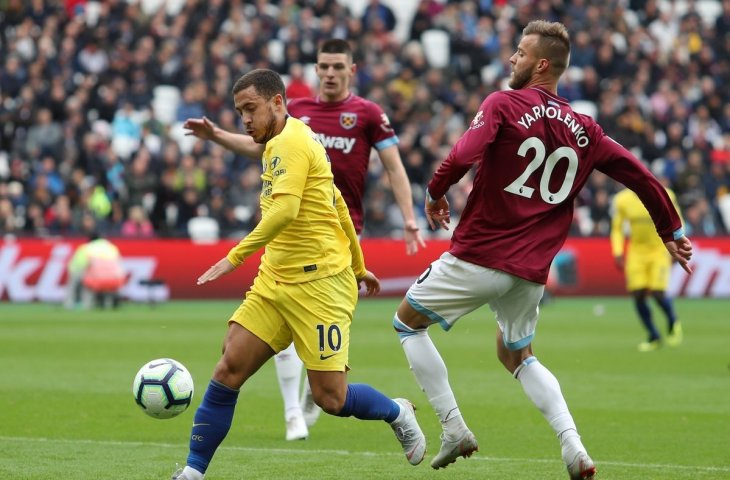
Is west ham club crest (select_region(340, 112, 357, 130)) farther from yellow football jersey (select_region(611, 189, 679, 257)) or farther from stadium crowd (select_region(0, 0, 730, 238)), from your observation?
stadium crowd (select_region(0, 0, 730, 238))

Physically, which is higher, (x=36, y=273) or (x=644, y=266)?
(x=644, y=266)

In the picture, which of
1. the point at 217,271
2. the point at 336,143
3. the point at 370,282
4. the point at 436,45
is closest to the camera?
the point at 217,271

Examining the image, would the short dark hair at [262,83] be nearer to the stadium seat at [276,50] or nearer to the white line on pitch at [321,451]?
the white line on pitch at [321,451]

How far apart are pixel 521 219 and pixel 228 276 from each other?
59.7ft

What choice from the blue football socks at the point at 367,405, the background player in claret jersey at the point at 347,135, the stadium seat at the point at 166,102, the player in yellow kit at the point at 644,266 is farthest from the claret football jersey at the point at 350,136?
the stadium seat at the point at 166,102

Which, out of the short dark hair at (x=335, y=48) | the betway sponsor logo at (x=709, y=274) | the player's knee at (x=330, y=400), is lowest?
the betway sponsor logo at (x=709, y=274)

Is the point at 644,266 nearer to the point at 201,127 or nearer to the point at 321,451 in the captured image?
the point at 321,451

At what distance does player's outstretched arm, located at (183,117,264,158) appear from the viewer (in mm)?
8258

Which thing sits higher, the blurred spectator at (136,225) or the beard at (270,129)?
the beard at (270,129)

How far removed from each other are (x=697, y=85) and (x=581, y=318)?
35.6 ft

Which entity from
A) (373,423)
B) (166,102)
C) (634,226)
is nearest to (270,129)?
(373,423)

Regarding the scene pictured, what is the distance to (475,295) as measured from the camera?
6977 millimetres

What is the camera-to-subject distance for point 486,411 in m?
10.7

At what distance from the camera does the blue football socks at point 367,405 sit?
23.2 feet
